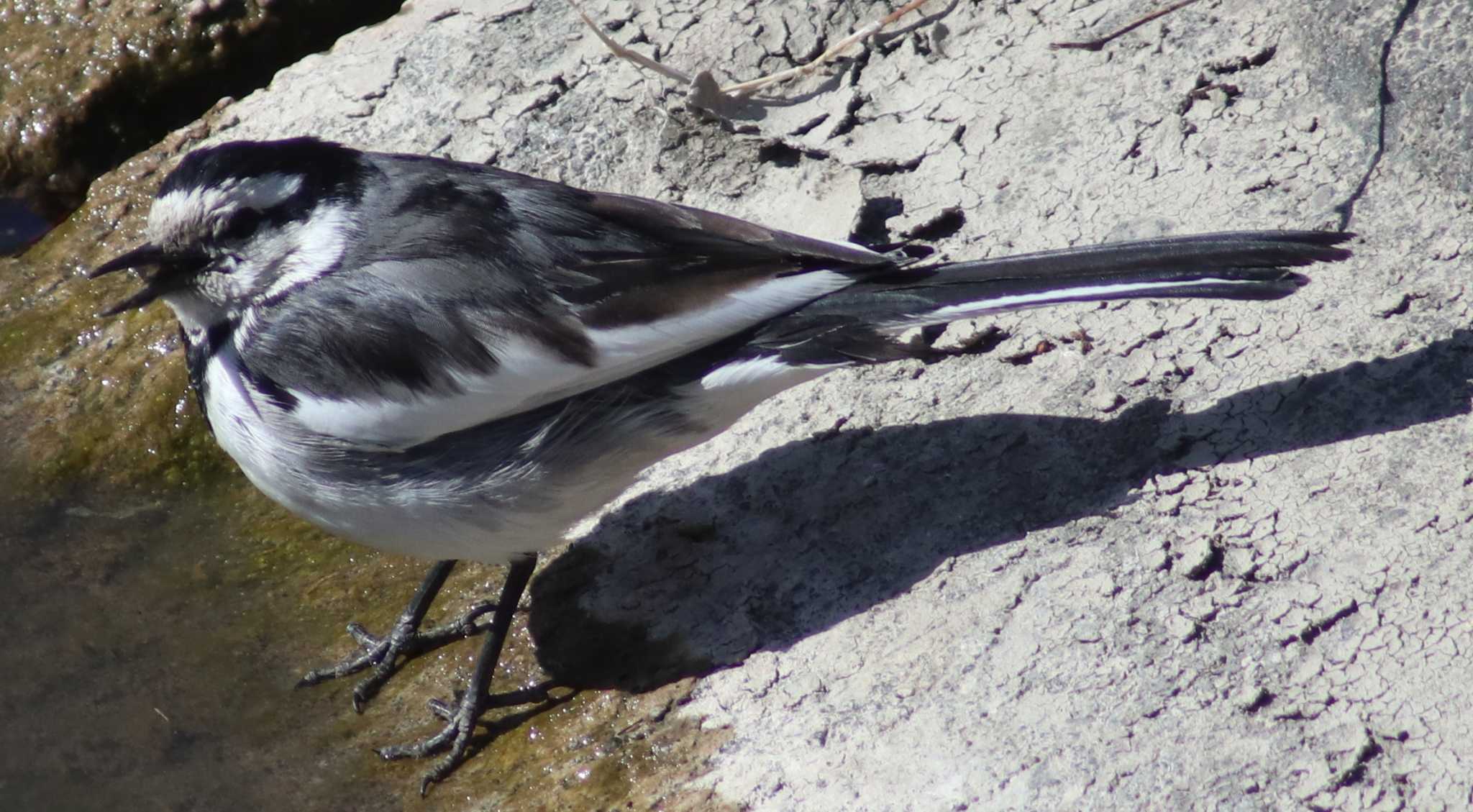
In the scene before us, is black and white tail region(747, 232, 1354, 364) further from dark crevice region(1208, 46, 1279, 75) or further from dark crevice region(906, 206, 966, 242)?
dark crevice region(1208, 46, 1279, 75)

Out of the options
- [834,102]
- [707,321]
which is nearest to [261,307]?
[707,321]

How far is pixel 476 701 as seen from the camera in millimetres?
4098

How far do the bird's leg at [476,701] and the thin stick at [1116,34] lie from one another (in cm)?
259

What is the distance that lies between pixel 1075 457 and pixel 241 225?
2.48 m

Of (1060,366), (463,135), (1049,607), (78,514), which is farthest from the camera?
(463,135)

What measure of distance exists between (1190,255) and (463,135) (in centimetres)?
311

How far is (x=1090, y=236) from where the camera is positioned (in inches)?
173

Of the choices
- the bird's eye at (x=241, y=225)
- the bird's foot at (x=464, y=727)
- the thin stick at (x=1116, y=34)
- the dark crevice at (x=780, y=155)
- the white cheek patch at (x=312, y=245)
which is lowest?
the bird's foot at (x=464, y=727)

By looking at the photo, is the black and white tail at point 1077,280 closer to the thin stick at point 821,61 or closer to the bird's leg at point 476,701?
the bird's leg at point 476,701

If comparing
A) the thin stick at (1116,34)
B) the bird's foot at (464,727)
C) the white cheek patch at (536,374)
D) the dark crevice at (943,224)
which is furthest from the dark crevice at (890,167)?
the bird's foot at (464,727)

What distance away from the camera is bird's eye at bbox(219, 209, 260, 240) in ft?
12.8

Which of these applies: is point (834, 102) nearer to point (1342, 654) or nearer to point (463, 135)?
point (463, 135)

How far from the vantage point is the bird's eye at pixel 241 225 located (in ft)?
12.8

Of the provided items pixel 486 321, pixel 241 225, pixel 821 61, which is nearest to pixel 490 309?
pixel 486 321
